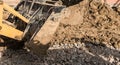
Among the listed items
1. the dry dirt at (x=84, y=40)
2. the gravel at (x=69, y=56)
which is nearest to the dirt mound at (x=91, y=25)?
the dry dirt at (x=84, y=40)

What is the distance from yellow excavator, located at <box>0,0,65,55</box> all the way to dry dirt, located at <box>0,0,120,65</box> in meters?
0.41

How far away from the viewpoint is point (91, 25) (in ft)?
32.3

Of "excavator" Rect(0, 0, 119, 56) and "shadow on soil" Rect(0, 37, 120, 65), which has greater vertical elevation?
"excavator" Rect(0, 0, 119, 56)

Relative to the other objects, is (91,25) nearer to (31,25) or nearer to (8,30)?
(31,25)

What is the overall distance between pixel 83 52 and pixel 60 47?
0.64 metres

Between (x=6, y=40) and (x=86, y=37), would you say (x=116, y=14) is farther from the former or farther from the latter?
(x=6, y=40)

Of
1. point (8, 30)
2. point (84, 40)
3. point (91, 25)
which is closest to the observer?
point (8, 30)

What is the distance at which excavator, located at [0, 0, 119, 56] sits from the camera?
23.2ft

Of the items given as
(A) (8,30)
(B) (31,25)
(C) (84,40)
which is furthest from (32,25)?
Answer: (C) (84,40)

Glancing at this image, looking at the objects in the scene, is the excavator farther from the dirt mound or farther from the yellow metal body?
the dirt mound

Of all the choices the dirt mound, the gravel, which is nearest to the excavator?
the gravel

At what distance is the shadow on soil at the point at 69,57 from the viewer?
737 centimetres

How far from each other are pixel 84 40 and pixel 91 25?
1095 millimetres

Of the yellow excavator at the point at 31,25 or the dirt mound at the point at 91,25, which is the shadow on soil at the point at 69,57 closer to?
the yellow excavator at the point at 31,25
